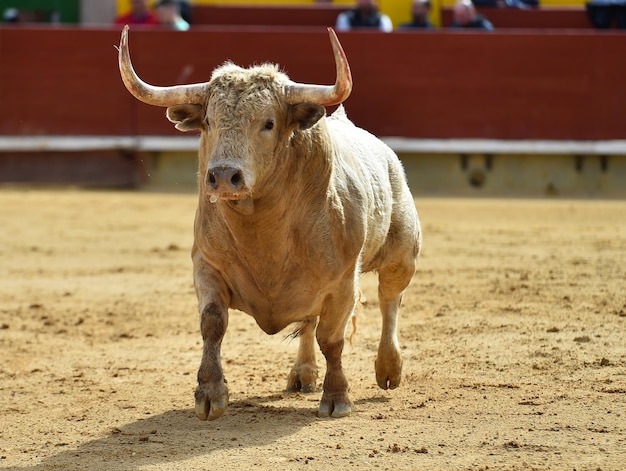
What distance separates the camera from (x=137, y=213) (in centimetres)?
1041

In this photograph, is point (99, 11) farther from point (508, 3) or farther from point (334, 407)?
point (334, 407)

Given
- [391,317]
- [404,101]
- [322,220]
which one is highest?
[404,101]

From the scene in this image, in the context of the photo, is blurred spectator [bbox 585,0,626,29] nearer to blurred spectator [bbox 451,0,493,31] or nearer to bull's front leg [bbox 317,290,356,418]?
blurred spectator [bbox 451,0,493,31]

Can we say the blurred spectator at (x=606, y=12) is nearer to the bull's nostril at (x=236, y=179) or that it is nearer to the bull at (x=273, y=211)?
the bull at (x=273, y=211)

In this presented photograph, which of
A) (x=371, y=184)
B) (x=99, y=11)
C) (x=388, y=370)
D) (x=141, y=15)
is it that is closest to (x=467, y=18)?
(x=141, y=15)

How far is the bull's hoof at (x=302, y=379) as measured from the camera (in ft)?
16.2

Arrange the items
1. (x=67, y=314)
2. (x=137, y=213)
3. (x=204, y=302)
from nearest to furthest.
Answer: (x=204, y=302)
(x=67, y=314)
(x=137, y=213)

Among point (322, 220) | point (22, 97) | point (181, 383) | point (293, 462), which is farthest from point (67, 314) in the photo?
point (22, 97)

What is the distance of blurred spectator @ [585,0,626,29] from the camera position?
42.6 feet

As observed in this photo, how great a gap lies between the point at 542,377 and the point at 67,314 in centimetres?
281

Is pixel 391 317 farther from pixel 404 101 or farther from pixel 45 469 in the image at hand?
pixel 404 101

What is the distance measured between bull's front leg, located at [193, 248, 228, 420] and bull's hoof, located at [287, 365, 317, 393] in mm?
676

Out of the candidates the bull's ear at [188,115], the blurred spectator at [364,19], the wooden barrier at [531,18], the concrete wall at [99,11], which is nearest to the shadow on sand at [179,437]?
the bull's ear at [188,115]

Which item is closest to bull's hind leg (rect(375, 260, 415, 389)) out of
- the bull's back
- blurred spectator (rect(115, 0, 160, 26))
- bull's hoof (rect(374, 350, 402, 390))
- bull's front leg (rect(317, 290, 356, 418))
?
bull's hoof (rect(374, 350, 402, 390))
